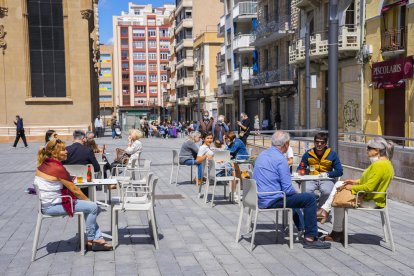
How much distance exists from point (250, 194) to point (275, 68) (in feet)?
106

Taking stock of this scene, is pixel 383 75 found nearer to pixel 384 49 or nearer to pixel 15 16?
pixel 384 49

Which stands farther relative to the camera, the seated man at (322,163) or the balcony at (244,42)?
the balcony at (244,42)

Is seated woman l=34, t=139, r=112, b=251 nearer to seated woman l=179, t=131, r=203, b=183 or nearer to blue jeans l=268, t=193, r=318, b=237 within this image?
blue jeans l=268, t=193, r=318, b=237

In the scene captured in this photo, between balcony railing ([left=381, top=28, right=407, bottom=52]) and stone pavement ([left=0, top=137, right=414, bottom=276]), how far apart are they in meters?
14.0

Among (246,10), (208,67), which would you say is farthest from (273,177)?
(208,67)

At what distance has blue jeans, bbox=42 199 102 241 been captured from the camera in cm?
597

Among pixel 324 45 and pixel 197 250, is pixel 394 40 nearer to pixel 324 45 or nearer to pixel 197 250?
pixel 324 45

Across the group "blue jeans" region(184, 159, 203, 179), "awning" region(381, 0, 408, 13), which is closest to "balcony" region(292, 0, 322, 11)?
"awning" region(381, 0, 408, 13)

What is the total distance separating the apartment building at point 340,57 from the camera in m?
25.0

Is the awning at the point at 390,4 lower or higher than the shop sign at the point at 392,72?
higher

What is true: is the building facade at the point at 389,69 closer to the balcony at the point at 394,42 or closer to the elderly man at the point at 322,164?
the balcony at the point at 394,42

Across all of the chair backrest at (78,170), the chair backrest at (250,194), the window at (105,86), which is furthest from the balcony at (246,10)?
the window at (105,86)

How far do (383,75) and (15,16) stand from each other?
23.2 metres

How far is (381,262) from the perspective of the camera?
5742 mm
